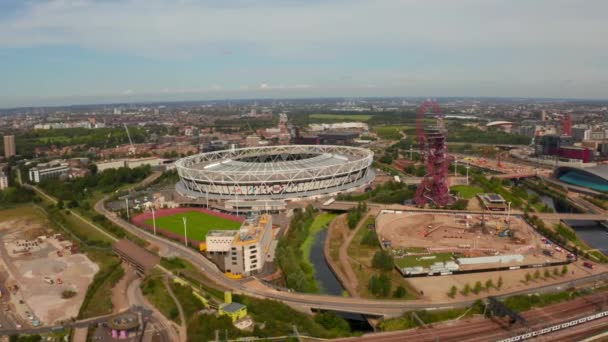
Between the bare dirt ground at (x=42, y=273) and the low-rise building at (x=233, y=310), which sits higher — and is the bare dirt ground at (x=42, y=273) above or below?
below

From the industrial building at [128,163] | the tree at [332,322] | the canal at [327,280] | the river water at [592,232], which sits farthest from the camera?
the industrial building at [128,163]

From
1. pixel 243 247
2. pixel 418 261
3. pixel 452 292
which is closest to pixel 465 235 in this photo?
pixel 418 261

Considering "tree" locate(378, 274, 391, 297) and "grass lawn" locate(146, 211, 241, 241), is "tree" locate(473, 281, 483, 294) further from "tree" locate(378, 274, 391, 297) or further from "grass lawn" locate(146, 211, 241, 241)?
"grass lawn" locate(146, 211, 241, 241)

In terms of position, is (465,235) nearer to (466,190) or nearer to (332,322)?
(466,190)

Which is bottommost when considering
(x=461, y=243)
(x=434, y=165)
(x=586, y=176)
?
(x=461, y=243)

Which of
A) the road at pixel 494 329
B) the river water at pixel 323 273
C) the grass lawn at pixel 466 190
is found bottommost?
the river water at pixel 323 273

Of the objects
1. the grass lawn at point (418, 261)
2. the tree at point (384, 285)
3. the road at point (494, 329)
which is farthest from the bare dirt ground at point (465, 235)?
the tree at point (384, 285)

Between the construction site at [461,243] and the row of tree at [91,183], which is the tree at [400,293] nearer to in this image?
the construction site at [461,243]
